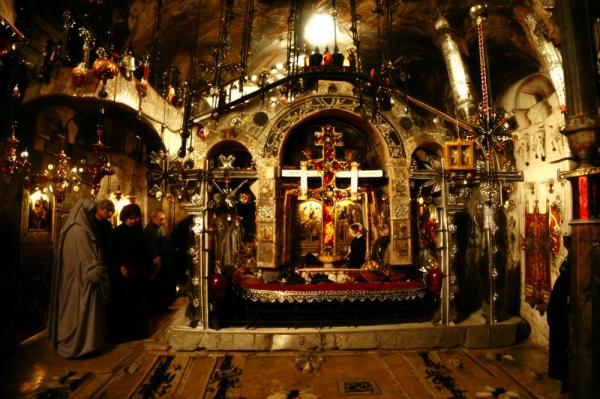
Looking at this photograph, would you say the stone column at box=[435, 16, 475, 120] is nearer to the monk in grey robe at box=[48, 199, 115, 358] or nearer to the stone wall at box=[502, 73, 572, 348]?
the stone wall at box=[502, 73, 572, 348]

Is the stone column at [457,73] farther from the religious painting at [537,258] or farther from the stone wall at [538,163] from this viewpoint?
the religious painting at [537,258]

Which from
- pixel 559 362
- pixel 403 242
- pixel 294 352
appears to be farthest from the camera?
pixel 403 242

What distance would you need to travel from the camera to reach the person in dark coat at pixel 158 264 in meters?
8.31

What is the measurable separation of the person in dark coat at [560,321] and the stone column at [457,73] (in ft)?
15.9

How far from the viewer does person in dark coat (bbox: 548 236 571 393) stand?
4770mm

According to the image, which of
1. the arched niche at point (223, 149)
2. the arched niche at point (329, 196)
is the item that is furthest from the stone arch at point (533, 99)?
the arched niche at point (223, 149)

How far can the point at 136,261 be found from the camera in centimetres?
709

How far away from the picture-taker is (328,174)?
1044 cm

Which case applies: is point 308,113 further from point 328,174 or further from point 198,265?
point 198,265

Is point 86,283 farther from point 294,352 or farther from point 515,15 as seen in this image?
point 515,15

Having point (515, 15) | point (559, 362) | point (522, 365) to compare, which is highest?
point (515, 15)

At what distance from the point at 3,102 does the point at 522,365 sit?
9.84 m

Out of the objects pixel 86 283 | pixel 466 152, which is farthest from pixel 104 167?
pixel 466 152

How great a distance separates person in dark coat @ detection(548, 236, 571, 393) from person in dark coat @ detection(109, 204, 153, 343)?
6.86 meters
